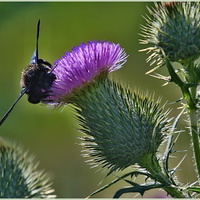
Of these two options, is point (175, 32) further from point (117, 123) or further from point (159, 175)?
point (159, 175)

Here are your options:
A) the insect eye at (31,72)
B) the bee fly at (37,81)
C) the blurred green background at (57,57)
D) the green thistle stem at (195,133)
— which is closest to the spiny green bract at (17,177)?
the bee fly at (37,81)

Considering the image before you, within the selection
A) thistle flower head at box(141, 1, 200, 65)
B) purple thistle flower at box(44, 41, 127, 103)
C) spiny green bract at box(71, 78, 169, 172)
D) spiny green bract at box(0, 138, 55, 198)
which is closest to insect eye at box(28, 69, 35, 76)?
purple thistle flower at box(44, 41, 127, 103)

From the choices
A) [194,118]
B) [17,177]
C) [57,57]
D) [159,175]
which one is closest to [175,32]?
[194,118]

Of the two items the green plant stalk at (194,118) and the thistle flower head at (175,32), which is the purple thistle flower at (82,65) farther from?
the green plant stalk at (194,118)

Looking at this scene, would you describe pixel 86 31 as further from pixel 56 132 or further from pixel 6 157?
pixel 6 157

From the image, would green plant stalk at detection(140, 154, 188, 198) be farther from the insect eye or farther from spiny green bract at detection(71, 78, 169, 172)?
the insect eye

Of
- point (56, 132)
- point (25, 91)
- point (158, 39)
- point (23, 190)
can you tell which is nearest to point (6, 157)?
point (23, 190)
